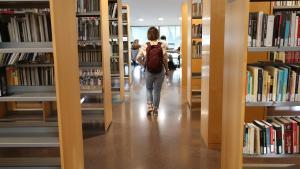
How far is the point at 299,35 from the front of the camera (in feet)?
7.09

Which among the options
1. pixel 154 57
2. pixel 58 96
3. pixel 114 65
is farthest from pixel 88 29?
pixel 58 96

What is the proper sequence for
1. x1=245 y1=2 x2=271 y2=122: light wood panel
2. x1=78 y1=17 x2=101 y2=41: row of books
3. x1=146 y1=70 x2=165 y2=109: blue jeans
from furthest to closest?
x1=146 y1=70 x2=165 y2=109: blue jeans → x1=78 y1=17 x2=101 y2=41: row of books → x1=245 y1=2 x2=271 y2=122: light wood panel

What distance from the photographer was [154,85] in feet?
16.6

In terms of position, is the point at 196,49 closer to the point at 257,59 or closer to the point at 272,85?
the point at 257,59

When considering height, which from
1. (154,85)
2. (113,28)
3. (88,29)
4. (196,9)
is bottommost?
(154,85)

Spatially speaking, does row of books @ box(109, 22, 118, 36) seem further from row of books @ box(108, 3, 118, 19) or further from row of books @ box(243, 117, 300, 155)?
row of books @ box(243, 117, 300, 155)

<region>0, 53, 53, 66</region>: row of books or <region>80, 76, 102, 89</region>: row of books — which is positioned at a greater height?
<region>0, 53, 53, 66</region>: row of books

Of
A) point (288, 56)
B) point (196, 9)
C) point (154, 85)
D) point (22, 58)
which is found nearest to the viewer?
point (22, 58)

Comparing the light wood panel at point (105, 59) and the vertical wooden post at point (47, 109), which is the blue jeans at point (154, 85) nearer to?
the light wood panel at point (105, 59)

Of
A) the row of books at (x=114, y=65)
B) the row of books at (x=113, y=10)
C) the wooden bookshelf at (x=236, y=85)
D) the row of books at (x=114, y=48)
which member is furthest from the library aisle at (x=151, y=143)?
the row of books at (x=113, y=10)

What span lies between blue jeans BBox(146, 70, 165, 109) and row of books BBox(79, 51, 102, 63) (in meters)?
0.88

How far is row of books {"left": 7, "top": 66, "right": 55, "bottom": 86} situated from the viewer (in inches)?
Result: 101

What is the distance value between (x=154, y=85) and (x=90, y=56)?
1.23 metres

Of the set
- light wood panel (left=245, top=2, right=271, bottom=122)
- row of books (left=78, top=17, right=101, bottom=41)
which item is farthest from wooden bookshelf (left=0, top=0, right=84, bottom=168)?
light wood panel (left=245, top=2, right=271, bottom=122)
